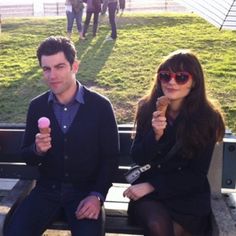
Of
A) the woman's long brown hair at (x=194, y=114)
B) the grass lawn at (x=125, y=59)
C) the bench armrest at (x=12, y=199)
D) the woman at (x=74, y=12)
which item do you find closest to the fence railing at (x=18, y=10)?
the grass lawn at (x=125, y=59)

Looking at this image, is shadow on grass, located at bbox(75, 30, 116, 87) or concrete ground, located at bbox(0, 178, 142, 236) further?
shadow on grass, located at bbox(75, 30, 116, 87)

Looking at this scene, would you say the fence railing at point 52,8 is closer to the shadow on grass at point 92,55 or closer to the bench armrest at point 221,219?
the shadow on grass at point 92,55

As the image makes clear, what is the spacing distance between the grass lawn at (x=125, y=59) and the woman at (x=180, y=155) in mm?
2990

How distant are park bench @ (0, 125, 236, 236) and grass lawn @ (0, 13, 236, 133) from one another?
8.51ft

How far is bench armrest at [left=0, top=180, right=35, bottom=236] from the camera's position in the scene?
3473 mm

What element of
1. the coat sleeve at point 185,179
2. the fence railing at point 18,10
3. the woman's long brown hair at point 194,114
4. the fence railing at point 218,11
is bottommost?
the fence railing at point 18,10

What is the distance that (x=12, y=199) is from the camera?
370 cm

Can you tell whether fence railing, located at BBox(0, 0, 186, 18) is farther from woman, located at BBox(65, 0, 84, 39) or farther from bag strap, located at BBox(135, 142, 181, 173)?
bag strap, located at BBox(135, 142, 181, 173)

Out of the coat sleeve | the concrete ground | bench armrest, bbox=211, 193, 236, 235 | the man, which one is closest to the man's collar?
the man

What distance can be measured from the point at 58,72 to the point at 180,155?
1.00m

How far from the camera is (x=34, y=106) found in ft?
12.0

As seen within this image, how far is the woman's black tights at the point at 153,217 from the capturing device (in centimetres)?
324

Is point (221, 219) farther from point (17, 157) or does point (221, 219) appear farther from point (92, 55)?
point (92, 55)

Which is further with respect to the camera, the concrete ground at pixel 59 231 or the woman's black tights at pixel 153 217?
the concrete ground at pixel 59 231
